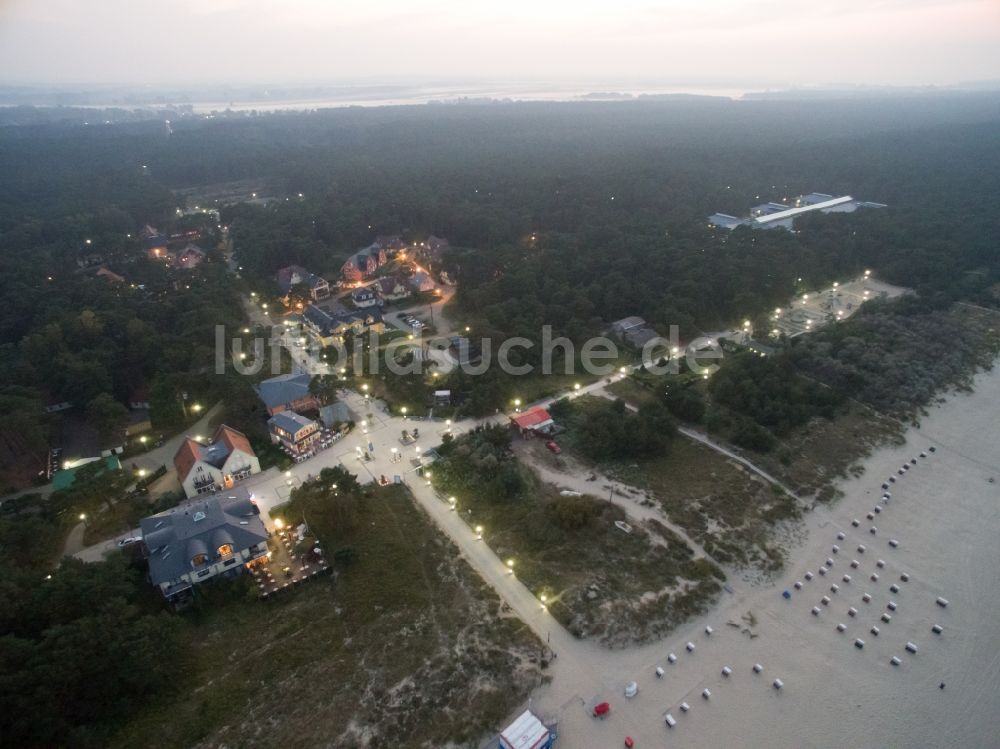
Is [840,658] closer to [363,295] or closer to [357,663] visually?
[357,663]

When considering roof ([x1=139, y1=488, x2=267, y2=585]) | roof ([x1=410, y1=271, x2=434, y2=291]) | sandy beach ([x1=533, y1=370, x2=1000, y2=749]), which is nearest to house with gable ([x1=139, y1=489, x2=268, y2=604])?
roof ([x1=139, y1=488, x2=267, y2=585])

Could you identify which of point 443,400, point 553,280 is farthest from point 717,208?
point 443,400

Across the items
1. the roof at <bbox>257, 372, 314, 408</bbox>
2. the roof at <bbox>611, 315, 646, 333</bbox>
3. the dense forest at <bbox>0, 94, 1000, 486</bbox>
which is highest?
the dense forest at <bbox>0, 94, 1000, 486</bbox>

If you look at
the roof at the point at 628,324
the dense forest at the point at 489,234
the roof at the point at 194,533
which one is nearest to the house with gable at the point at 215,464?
the roof at the point at 194,533

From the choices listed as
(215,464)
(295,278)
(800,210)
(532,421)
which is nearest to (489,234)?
(295,278)

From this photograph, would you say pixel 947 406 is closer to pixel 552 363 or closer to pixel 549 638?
pixel 552 363

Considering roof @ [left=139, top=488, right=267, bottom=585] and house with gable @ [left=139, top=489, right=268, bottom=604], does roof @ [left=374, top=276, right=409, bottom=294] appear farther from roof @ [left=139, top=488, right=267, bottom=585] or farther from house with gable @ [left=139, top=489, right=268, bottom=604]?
house with gable @ [left=139, top=489, right=268, bottom=604]
